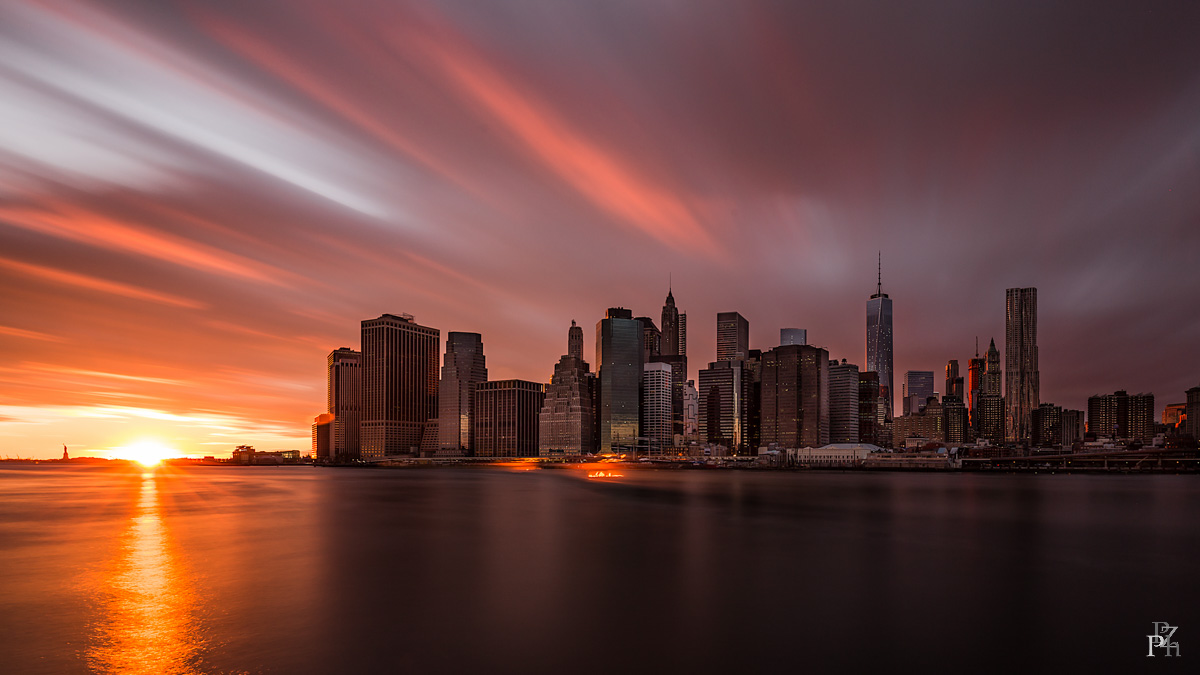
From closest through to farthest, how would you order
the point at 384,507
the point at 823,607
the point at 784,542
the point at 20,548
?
the point at 823,607 → the point at 20,548 → the point at 784,542 → the point at 384,507

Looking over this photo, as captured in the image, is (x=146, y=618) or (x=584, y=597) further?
(x=584, y=597)

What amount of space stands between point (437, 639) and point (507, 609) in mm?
5418

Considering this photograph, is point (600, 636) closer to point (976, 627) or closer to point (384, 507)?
point (976, 627)

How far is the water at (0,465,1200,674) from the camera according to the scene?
23.8 meters

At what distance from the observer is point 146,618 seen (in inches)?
1107

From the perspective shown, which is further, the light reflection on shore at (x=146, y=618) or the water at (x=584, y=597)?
the water at (x=584, y=597)

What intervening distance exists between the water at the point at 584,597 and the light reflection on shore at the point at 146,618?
13cm

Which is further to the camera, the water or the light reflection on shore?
the water

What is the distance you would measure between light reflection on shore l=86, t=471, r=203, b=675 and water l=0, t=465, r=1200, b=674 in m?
0.13

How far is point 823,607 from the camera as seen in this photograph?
31.4m

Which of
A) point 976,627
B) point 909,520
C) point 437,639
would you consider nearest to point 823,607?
point 976,627

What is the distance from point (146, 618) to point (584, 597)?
20.5 metres

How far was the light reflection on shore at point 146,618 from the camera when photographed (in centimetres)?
2231

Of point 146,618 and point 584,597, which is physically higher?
point 146,618
